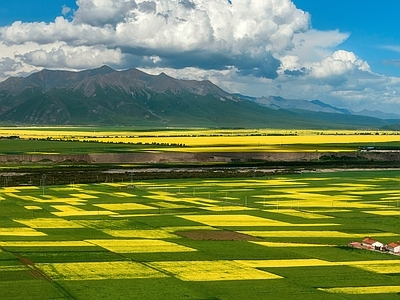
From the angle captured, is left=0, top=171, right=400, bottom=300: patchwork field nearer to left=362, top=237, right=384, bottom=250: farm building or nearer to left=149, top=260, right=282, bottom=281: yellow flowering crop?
left=149, top=260, right=282, bottom=281: yellow flowering crop

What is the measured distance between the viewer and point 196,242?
184ft

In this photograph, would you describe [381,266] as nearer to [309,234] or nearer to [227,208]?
[309,234]

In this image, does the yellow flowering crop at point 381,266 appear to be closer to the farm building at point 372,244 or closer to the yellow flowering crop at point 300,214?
the farm building at point 372,244

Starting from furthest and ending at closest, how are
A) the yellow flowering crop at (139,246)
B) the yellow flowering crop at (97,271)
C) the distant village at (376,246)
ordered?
the distant village at (376,246)
the yellow flowering crop at (139,246)
the yellow flowering crop at (97,271)

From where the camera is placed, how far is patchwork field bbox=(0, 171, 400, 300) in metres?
40.1

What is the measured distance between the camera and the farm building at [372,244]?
53.3 meters

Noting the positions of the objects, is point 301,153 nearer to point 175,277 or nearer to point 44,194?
point 44,194

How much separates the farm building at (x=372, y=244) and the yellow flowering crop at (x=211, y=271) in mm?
12052

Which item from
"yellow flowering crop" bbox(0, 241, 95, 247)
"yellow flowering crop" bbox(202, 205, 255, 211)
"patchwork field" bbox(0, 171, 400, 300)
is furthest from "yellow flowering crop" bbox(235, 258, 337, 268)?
"yellow flowering crop" bbox(202, 205, 255, 211)

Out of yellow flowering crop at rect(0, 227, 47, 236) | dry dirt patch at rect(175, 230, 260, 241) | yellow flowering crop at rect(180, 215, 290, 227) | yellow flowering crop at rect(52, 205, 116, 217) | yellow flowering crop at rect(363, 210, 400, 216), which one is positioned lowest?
yellow flowering crop at rect(0, 227, 47, 236)

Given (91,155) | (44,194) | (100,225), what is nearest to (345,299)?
(100,225)

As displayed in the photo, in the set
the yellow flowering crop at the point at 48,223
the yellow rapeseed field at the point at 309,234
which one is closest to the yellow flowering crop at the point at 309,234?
the yellow rapeseed field at the point at 309,234

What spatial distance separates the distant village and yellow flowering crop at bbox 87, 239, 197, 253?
12.7 metres

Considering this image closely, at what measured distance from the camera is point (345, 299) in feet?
124
